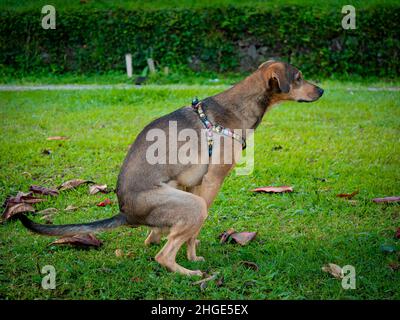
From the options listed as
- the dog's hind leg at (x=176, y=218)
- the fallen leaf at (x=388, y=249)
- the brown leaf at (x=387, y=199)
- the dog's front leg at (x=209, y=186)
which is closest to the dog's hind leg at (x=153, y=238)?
the dog's front leg at (x=209, y=186)

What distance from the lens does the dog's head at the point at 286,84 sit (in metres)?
4.72

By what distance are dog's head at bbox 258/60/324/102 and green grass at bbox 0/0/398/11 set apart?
10.2m

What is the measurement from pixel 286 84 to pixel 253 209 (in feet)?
5.03

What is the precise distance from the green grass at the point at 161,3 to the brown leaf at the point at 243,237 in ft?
36.0

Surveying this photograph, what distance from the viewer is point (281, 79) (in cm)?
470

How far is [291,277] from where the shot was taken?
13.4 ft

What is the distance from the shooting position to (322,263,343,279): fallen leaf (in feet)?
13.2

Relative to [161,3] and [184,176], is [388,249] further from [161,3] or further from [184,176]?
[161,3]

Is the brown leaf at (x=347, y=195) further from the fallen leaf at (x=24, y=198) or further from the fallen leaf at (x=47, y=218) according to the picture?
the fallen leaf at (x=24, y=198)

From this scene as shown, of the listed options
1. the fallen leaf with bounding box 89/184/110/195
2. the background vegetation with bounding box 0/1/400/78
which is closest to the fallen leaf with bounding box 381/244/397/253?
the fallen leaf with bounding box 89/184/110/195

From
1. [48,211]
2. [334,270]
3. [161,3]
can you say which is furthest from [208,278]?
[161,3]

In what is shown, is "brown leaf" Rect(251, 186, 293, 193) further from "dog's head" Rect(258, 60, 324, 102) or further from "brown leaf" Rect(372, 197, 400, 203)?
"dog's head" Rect(258, 60, 324, 102)

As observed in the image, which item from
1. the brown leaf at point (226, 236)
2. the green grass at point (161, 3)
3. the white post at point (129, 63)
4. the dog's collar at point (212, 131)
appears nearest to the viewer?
the dog's collar at point (212, 131)

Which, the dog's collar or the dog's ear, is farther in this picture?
the dog's ear
